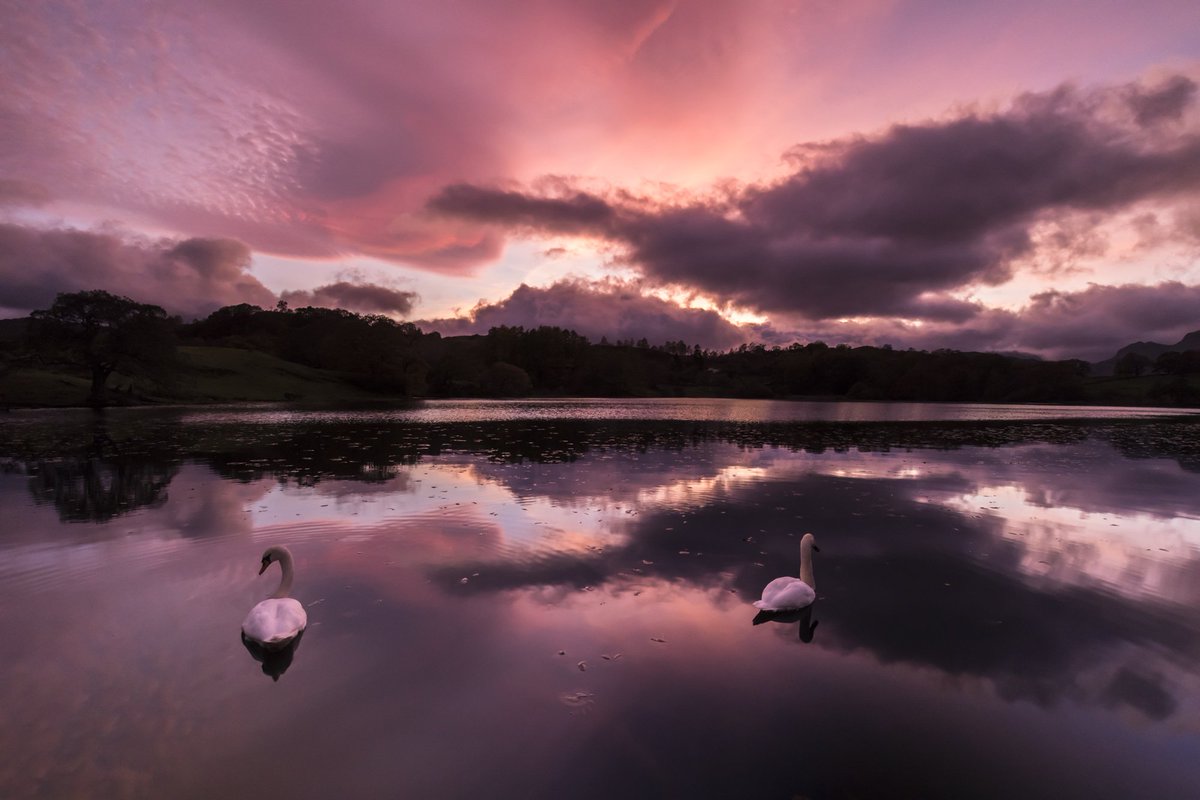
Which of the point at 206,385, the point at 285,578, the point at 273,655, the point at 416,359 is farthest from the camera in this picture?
the point at 416,359

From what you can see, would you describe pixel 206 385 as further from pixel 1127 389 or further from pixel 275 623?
pixel 1127 389

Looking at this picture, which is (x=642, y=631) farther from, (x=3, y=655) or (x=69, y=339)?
(x=69, y=339)

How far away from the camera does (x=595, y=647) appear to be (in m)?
8.28

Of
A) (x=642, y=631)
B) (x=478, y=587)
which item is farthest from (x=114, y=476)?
(x=642, y=631)

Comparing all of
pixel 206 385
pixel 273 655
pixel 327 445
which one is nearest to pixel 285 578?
pixel 273 655

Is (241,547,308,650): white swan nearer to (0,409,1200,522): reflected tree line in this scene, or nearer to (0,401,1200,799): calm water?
(0,401,1200,799): calm water

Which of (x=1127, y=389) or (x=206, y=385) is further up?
(x=206, y=385)

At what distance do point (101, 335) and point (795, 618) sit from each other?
274 feet

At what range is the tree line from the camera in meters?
64.7

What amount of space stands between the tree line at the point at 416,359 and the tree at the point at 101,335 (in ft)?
0.38

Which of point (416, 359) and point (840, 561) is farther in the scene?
point (416, 359)

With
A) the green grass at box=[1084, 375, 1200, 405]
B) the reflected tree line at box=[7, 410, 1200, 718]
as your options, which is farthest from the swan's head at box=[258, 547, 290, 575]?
the green grass at box=[1084, 375, 1200, 405]

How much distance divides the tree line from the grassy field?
3065 millimetres

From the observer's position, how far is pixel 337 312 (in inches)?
7274
